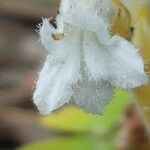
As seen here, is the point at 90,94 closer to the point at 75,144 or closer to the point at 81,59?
the point at 81,59

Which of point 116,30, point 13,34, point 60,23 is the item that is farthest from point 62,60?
point 13,34

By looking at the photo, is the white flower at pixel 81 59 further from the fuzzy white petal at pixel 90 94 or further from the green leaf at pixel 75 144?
the green leaf at pixel 75 144

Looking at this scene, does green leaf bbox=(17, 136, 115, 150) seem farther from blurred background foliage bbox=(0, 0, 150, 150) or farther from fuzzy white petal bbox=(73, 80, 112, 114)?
fuzzy white petal bbox=(73, 80, 112, 114)

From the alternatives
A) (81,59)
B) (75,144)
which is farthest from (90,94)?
(75,144)

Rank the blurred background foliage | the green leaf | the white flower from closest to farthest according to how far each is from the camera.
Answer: the white flower, the blurred background foliage, the green leaf

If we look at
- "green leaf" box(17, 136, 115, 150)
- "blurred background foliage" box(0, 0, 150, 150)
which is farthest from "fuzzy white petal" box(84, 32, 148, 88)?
"green leaf" box(17, 136, 115, 150)

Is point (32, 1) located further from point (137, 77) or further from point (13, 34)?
point (137, 77)
